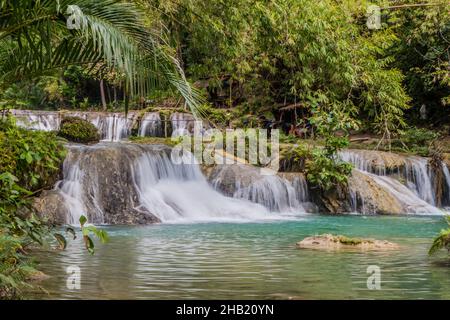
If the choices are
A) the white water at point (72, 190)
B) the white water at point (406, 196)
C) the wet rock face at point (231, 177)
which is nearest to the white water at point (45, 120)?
the wet rock face at point (231, 177)

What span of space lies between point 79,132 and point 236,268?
1287 cm

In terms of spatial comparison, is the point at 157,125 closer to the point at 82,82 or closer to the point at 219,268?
the point at 82,82

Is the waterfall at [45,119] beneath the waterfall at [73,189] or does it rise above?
above

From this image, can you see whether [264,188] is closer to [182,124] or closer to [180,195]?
[180,195]

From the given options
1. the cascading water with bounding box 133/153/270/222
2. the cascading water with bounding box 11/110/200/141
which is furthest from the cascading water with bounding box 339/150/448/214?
the cascading water with bounding box 11/110/200/141

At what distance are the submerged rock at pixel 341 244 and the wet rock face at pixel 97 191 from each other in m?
5.33

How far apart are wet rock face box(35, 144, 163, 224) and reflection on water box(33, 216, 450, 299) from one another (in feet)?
7.27

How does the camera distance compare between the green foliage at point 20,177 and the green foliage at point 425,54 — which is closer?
the green foliage at point 20,177

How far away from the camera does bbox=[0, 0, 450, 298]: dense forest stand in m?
5.92

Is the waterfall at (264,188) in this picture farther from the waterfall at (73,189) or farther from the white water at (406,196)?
the waterfall at (73,189)

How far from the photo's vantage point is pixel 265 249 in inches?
360

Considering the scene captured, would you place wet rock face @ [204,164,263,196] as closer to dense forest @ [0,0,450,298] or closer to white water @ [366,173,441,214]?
dense forest @ [0,0,450,298]

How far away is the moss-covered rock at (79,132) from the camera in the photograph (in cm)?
1909

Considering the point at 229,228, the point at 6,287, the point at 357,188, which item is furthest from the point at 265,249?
the point at 357,188
